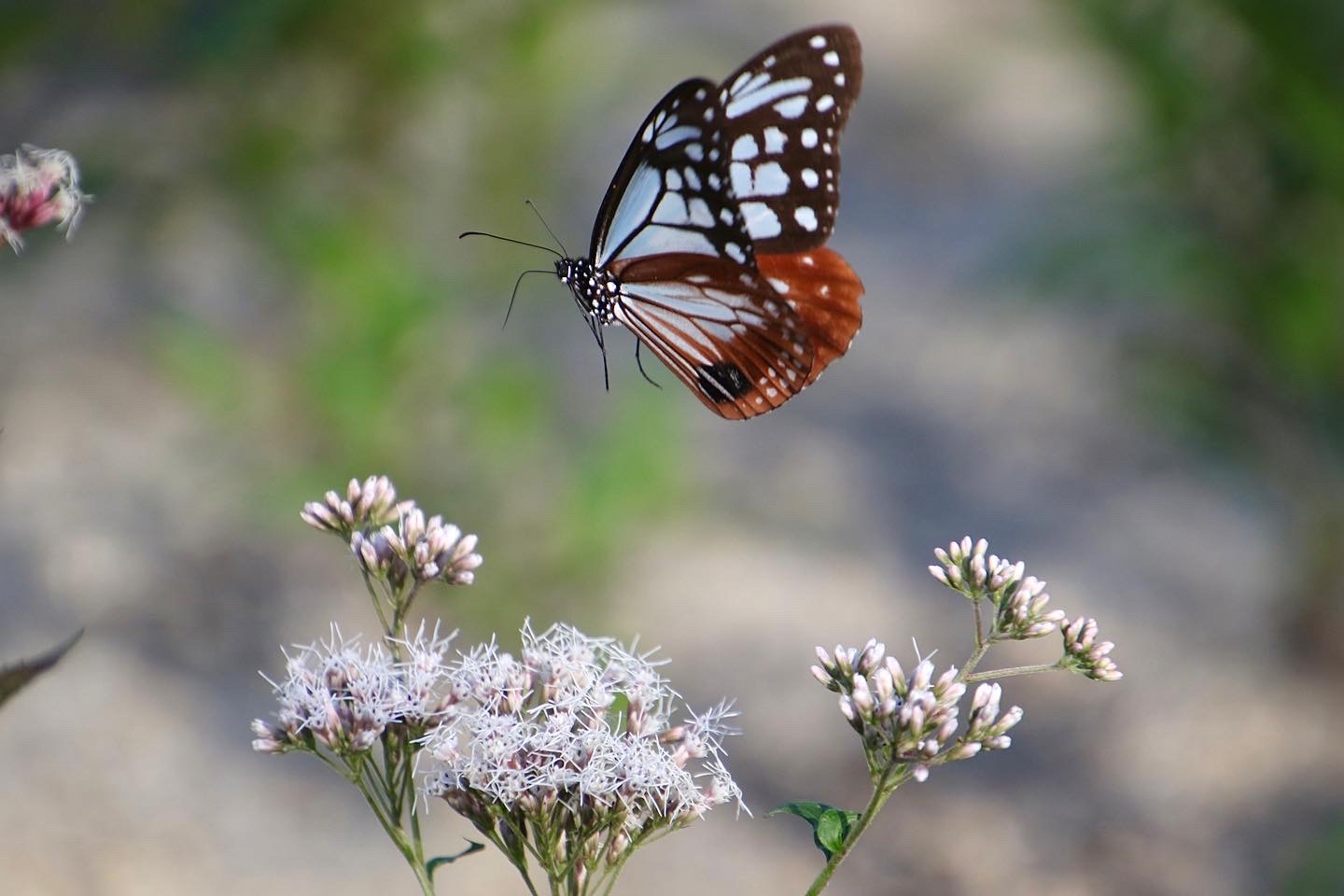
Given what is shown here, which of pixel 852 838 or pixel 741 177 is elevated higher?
pixel 741 177

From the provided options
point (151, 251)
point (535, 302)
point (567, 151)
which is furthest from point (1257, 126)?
point (151, 251)

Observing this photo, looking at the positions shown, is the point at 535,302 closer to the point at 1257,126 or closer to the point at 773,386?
the point at 1257,126

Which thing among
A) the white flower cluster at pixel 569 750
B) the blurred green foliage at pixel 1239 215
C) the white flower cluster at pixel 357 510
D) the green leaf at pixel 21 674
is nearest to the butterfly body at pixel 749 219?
the white flower cluster at pixel 357 510

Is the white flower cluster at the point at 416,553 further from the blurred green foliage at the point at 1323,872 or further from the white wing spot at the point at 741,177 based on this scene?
the blurred green foliage at the point at 1323,872

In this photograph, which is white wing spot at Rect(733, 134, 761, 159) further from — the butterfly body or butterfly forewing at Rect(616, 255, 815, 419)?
butterfly forewing at Rect(616, 255, 815, 419)

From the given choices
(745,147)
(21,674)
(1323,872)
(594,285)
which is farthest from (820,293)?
(1323,872)

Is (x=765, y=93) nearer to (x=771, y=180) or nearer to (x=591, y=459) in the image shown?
(x=771, y=180)
